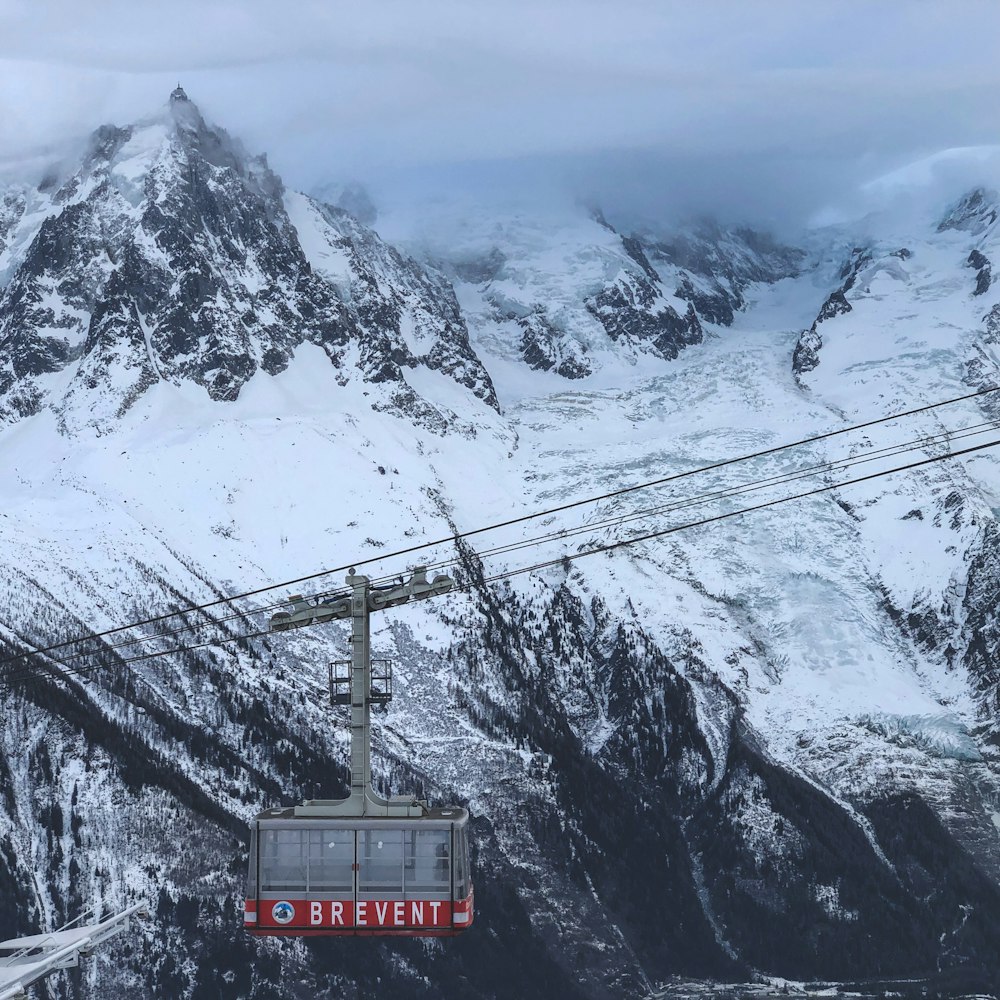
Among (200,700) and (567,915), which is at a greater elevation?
(200,700)

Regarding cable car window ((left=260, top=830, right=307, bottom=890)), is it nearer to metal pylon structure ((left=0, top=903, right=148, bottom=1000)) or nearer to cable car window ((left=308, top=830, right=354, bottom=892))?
cable car window ((left=308, top=830, right=354, bottom=892))

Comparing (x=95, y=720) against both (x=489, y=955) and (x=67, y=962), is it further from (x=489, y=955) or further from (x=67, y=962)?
(x=67, y=962)

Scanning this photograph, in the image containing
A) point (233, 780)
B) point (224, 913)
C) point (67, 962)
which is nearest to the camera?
point (67, 962)

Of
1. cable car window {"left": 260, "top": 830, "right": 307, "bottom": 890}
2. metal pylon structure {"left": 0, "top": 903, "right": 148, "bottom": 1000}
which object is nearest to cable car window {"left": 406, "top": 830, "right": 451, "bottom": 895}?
cable car window {"left": 260, "top": 830, "right": 307, "bottom": 890}

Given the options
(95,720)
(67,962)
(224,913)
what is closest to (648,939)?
(224,913)

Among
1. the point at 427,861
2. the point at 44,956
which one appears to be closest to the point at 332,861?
the point at 427,861

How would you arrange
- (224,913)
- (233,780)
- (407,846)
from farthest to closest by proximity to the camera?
1. (233,780)
2. (224,913)
3. (407,846)

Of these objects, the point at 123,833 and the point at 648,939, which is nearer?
the point at 123,833

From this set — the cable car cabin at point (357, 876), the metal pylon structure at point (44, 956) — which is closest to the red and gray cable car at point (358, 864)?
the cable car cabin at point (357, 876)
